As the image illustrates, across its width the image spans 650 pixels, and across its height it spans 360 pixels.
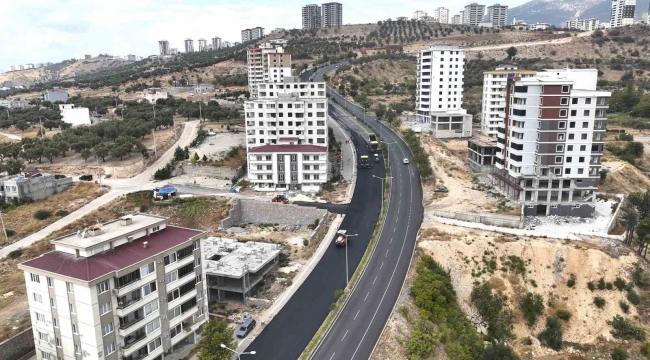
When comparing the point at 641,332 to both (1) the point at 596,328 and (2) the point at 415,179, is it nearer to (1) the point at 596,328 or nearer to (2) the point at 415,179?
(1) the point at 596,328

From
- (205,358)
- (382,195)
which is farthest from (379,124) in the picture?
(205,358)

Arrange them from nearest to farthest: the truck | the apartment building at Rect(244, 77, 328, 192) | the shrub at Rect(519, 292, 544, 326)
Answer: the shrub at Rect(519, 292, 544, 326) < the truck < the apartment building at Rect(244, 77, 328, 192)

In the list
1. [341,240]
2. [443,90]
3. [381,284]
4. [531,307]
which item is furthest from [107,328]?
[443,90]

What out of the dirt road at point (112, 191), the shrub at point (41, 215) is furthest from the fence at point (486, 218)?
the shrub at point (41, 215)

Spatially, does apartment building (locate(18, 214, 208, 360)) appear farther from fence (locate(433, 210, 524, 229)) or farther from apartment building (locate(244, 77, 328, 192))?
apartment building (locate(244, 77, 328, 192))

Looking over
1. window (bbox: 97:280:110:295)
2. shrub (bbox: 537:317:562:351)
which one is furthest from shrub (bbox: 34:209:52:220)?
shrub (bbox: 537:317:562:351)

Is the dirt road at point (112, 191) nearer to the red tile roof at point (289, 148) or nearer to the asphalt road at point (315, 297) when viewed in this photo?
the red tile roof at point (289, 148)

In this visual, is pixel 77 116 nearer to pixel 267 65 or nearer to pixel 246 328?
pixel 267 65
